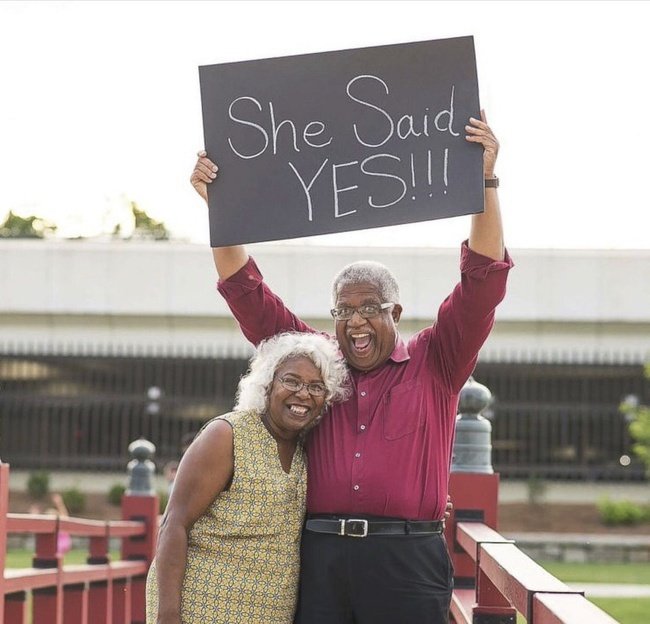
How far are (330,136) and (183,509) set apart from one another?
1.34 meters

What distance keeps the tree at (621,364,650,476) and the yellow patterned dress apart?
59.3 feet

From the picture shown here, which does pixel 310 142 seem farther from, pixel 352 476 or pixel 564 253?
pixel 564 253

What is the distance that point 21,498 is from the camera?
2408 cm

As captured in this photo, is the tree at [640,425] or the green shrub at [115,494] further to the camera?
the green shrub at [115,494]

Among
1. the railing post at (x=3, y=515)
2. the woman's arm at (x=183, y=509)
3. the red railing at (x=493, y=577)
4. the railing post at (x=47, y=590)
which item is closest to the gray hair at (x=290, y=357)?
the woman's arm at (x=183, y=509)

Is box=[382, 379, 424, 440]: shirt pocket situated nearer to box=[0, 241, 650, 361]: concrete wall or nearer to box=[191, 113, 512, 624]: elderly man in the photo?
box=[191, 113, 512, 624]: elderly man

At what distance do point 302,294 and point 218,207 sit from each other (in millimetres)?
20152

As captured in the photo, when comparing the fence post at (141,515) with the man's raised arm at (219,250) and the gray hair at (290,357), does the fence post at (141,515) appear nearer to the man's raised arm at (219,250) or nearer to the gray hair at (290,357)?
the man's raised arm at (219,250)

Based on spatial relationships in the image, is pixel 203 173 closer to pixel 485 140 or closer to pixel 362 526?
pixel 485 140

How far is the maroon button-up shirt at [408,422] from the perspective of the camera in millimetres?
3719

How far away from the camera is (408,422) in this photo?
3785 mm

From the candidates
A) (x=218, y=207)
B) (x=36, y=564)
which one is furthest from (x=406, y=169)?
(x=36, y=564)

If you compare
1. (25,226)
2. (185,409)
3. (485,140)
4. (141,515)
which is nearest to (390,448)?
(485,140)

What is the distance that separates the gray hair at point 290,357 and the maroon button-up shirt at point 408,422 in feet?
0.36
